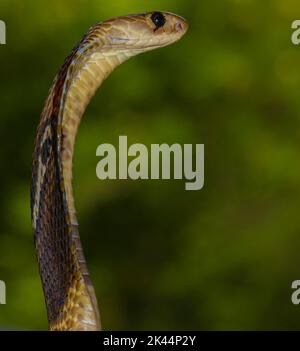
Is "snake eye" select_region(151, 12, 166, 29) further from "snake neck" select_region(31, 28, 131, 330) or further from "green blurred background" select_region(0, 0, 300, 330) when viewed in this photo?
"green blurred background" select_region(0, 0, 300, 330)

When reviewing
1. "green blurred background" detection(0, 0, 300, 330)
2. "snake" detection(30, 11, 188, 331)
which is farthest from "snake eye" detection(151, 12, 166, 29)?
"green blurred background" detection(0, 0, 300, 330)

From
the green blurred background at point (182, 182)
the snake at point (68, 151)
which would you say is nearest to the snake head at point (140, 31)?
the snake at point (68, 151)

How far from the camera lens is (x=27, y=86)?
Result: 3.79 metres

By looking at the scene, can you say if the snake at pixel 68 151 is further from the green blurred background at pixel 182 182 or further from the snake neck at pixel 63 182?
the green blurred background at pixel 182 182

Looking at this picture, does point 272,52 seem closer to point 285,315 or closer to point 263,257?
point 263,257

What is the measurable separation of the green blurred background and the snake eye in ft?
4.82

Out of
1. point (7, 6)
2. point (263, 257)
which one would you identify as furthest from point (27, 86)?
point (263, 257)

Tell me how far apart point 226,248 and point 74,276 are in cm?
191

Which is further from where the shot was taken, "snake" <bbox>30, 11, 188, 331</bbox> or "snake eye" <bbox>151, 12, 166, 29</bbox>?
"snake eye" <bbox>151, 12, 166, 29</bbox>

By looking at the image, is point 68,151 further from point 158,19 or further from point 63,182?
point 158,19

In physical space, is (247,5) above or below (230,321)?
above

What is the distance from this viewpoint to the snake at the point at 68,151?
2004 mm

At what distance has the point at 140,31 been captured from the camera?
2.19m

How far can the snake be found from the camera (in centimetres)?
200
